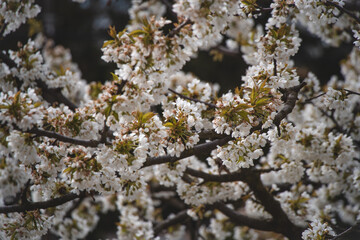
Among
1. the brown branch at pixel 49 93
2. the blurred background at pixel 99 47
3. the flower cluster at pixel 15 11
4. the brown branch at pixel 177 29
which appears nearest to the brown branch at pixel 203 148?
the brown branch at pixel 177 29

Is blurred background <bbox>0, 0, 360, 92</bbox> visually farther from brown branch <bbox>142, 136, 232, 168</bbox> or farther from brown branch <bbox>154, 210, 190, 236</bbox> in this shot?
brown branch <bbox>142, 136, 232, 168</bbox>

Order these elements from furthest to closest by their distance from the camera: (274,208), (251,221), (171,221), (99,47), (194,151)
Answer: (99,47), (171,221), (251,221), (274,208), (194,151)

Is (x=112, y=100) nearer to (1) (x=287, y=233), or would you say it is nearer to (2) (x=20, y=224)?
(2) (x=20, y=224)

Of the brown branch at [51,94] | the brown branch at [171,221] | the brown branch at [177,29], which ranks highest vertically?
the brown branch at [51,94]

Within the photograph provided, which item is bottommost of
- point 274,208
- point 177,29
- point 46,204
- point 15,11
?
point 46,204

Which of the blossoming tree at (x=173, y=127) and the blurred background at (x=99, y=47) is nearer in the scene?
the blossoming tree at (x=173, y=127)

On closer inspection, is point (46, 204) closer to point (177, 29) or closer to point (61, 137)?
point (61, 137)

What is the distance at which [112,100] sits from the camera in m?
2.16

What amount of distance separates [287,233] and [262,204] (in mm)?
452

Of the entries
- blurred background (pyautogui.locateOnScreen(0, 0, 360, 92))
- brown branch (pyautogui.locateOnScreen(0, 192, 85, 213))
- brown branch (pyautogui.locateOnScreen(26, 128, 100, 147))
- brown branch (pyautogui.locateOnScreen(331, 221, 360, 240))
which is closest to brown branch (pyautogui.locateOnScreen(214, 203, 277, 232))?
brown branch (pyautogui.locateOnScreen(331, 221, 360, 240))

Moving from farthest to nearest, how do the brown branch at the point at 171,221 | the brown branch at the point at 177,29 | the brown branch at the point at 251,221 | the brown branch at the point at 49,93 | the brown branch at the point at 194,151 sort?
the brown branch at the point at 171,221, the brown branch at the point at 251,221, the brown branch at the point at 49,93, the brown branch at the point at 194,151, the brown branch at the point at 177,29

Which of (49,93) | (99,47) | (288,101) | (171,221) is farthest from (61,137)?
(99,47)

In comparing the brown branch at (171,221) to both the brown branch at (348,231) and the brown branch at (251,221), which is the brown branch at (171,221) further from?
the brown branch at (348,231)

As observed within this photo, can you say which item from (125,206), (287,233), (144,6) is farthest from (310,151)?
(144,6)
